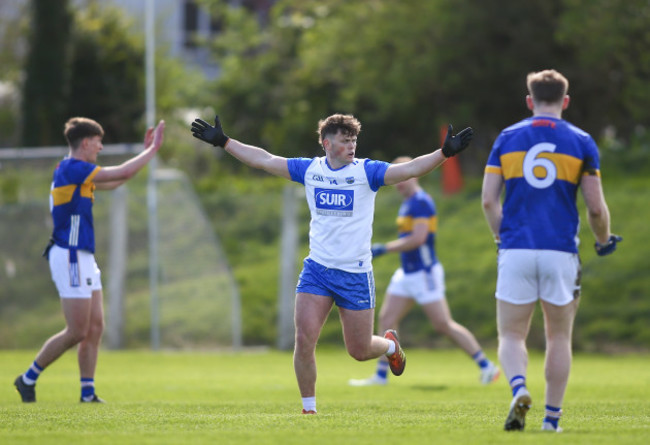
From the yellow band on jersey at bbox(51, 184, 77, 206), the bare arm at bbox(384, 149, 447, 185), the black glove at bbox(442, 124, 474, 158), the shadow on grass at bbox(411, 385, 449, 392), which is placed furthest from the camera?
the shadow on grass at bbox(411, 385, 449, 392)

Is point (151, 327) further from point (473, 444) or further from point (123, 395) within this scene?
point (473, 444)

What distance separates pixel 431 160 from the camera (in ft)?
25.4

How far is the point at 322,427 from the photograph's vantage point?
23.1ft

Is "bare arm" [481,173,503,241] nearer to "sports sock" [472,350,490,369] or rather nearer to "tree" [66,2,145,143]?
"sports sock" [472,350,490,369]

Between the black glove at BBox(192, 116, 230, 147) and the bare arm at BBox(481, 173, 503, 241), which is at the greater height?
the black glove at BBox(192, 116, 230, 147)

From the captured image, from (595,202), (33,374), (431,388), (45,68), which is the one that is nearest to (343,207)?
(595,202)

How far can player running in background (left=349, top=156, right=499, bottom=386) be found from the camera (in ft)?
41.7

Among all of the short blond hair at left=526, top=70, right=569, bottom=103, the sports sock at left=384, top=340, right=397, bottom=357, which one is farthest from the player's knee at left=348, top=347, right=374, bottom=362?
the short blond hair at left=526, top=70, right=569, bottom=103

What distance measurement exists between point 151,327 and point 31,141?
858cm

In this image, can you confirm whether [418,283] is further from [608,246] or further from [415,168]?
[608,246]

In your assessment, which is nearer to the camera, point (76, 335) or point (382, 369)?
point (76, 335)

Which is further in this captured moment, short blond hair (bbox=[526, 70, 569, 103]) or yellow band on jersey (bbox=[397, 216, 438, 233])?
yellow band on jersey (bbox=[397, 216, 438, 233])

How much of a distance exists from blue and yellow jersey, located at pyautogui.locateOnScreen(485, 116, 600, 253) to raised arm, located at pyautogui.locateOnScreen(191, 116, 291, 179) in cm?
202

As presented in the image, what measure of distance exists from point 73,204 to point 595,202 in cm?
489
